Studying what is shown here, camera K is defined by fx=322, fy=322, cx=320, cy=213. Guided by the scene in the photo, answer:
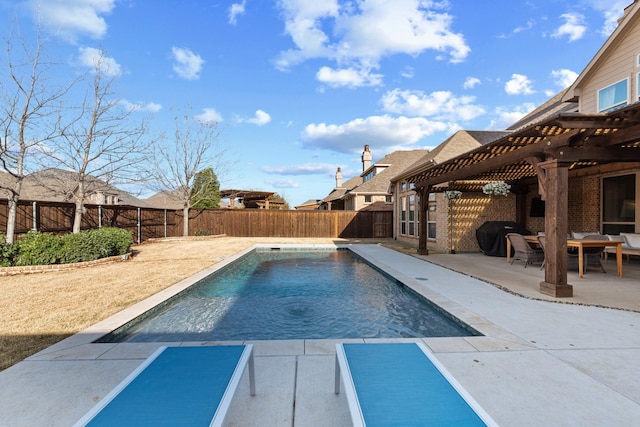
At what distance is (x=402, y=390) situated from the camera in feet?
6.54

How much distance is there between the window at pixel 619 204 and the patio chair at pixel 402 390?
32.0ft

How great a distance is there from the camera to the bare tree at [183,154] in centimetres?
2014

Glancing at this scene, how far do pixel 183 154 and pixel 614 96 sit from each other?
20.4m

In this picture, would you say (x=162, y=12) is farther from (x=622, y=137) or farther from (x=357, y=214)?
(x=357, y=214)

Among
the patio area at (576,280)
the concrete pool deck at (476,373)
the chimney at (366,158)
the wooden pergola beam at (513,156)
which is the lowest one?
the concrete pool deck at (476,373)

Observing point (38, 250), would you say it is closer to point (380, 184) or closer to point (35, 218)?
point (35, 218)

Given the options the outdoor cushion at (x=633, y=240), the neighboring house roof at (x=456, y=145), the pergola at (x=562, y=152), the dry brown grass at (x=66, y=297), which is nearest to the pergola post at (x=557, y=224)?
the pergola at (x=562, y=152)

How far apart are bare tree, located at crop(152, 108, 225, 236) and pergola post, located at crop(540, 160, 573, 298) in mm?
18341

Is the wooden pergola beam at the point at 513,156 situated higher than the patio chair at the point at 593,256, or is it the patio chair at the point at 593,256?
the wooden pergola beam at the point at 513,156

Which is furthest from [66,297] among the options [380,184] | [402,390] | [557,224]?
[380,184]

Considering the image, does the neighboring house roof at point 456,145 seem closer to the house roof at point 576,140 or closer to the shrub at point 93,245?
the house roof at point 576,140

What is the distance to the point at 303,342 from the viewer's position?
3480 millimetres

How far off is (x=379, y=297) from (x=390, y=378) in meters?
4.08

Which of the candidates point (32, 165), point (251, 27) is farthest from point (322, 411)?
point (251, 27)
